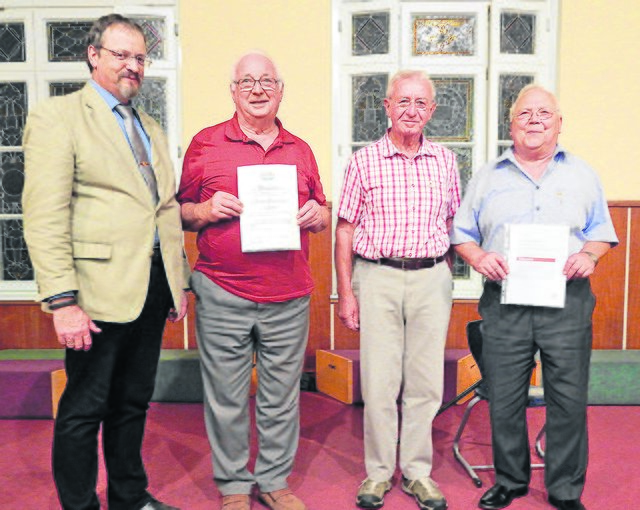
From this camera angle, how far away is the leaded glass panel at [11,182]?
4359 mm

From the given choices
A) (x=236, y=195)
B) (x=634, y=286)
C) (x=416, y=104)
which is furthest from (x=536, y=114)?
(x=634, y=286)

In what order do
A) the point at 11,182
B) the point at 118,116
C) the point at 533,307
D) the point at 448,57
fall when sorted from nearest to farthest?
the point at 118,116 < the point at 533,307 < the point at 448,57 < the point at 11,182

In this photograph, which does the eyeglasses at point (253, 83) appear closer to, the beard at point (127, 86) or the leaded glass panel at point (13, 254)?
the beard at point (127, 86)

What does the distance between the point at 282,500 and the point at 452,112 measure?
9.70ft

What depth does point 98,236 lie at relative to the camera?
1.95m

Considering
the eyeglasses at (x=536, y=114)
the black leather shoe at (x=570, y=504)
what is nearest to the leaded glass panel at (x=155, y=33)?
the eyeglasses at (x=536, y=114)

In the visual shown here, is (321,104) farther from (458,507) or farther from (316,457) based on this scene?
(458,507)

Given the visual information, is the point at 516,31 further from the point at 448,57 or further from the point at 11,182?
the point at 11,182

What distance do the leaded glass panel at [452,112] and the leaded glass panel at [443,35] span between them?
20cm

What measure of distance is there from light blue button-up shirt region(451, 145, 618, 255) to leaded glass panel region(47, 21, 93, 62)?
321 cm

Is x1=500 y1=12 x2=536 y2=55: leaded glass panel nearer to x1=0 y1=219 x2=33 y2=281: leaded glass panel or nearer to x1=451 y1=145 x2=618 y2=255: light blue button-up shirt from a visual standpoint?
x1=451 y1=145 x2=618 y2=255: light blue button-up shirt

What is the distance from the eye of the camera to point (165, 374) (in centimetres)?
385

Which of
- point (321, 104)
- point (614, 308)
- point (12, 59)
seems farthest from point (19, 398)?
point (614, 308)

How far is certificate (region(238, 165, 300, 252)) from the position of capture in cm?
214
